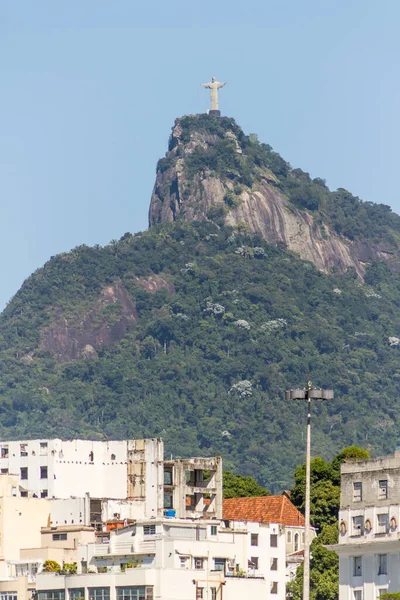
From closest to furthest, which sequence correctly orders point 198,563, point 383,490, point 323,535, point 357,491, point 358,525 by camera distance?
point 383,490 → point 358,525 → point 357,491 → point 198,563 → point 323,535

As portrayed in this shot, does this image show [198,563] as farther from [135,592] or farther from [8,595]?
[8,595]

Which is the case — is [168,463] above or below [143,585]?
above

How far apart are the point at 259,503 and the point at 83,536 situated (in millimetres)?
40423

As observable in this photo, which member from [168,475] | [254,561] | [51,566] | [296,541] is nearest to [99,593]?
[51,566]

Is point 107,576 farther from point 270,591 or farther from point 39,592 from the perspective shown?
point 270,591

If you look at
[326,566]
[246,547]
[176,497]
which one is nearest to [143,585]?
[246,547]

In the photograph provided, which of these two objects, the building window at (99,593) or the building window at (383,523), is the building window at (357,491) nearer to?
the building window at (383,523)

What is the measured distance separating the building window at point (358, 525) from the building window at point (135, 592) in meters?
14.4

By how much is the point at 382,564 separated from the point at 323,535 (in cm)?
3912

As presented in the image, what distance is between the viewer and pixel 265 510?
194750 mm

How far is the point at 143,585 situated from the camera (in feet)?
441

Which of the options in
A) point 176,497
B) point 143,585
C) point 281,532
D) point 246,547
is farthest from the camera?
point 176,497

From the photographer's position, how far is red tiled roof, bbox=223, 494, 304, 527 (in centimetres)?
19075

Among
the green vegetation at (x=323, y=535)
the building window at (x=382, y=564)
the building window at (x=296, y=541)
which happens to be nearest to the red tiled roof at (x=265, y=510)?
the building window at (x=296, y=541)
